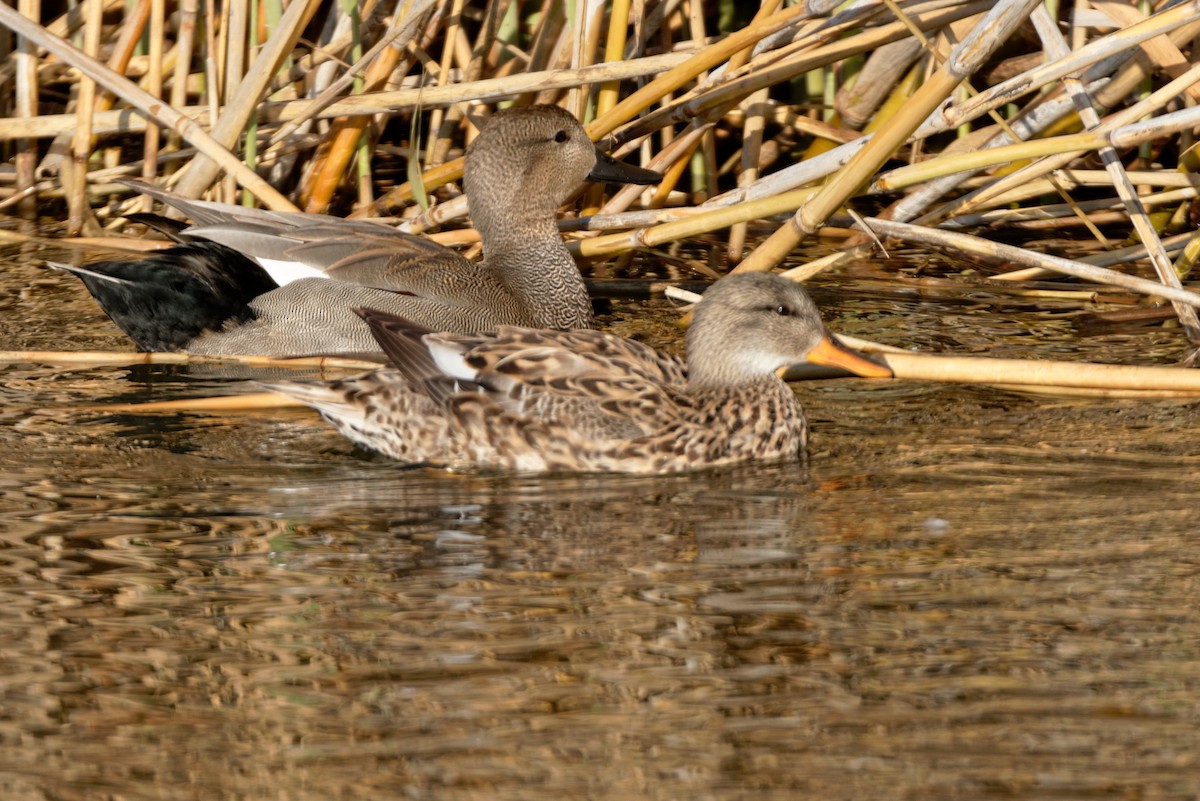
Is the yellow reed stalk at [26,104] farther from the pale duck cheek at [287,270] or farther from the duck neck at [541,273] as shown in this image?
the duck neck at [541,273]

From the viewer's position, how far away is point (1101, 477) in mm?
4895

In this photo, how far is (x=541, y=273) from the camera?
23.3 ft

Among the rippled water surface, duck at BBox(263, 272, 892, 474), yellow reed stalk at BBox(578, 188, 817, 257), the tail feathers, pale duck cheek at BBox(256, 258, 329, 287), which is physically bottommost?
the rippled water surface

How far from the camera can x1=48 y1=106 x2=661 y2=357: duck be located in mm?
6461

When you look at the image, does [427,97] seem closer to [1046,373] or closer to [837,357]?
[837,357]

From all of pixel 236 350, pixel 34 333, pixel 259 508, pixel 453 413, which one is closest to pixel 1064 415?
pixel 453 413

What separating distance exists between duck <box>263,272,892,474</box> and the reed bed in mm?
545

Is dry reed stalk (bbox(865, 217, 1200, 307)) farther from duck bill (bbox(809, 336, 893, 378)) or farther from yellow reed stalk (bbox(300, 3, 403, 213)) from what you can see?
yellow reed stalk (bbox(300, 3, 403, 213))

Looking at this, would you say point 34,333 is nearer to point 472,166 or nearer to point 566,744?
point 472,166

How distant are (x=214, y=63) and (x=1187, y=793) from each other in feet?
18.1

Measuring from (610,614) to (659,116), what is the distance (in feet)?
12.7

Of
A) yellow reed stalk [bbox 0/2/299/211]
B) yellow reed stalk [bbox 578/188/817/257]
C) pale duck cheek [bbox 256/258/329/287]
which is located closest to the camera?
yellow reed stalk [bbox 578/188/817/257]

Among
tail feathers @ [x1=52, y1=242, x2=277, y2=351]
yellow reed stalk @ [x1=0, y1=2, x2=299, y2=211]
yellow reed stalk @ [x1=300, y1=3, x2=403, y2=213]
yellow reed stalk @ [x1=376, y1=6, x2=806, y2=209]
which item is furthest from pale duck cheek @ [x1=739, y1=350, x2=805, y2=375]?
yellow reed stalk @ [x1=300, y1=3, x2=403, y2=213]

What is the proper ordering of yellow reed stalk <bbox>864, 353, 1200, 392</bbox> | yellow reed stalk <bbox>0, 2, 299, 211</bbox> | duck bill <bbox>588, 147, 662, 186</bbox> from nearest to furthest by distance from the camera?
yellow reed stalk <bbox>864, 353, 1200, 392</bbox> < yellow reed stalk <bbox>0, 2, 299, 211</bbox> < duck bill <bbox>588, 147, 662, 186</bbox>
